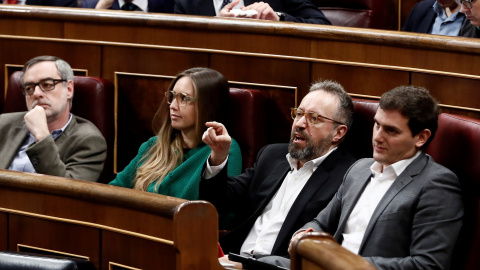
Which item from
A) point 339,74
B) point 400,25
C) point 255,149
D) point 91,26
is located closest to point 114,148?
point 91,26

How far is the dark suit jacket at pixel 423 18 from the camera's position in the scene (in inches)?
66.8

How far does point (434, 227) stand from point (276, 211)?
335 millimetres

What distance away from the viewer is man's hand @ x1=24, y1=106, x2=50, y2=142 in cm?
159

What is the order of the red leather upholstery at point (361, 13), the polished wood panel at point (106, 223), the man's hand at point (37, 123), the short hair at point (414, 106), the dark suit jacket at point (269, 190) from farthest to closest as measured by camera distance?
the red leather upholstery at point (361, 13)
the man's hand at point (37, 123)
the dark suit jacket at point (269, 190)
the short hair at point (414, 106)
the polished wood panel at point (106, 223)

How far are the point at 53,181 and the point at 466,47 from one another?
67 cm

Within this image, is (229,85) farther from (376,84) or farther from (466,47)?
(466,47)

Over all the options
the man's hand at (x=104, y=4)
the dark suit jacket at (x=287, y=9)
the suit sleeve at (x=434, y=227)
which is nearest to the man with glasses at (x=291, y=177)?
the suit sleeve at (x=434, y=227)

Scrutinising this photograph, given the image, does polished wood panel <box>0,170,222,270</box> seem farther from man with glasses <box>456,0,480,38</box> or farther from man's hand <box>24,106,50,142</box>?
man with glasses <box>456,0,480,38</box>

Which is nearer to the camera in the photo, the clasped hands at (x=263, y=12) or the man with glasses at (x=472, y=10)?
the man with glasses at (x=472, y=10)

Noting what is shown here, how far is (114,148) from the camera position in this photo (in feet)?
5.90

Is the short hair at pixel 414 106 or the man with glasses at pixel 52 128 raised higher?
the short hair at pixel 414 106

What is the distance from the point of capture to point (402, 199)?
1.13 meters

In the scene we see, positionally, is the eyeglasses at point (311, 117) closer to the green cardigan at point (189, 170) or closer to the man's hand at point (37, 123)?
the green cardigan at point (189, 170)

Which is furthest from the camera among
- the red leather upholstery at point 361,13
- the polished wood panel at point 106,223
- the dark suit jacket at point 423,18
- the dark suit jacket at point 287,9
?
the red leather upholstery at point 361,13
